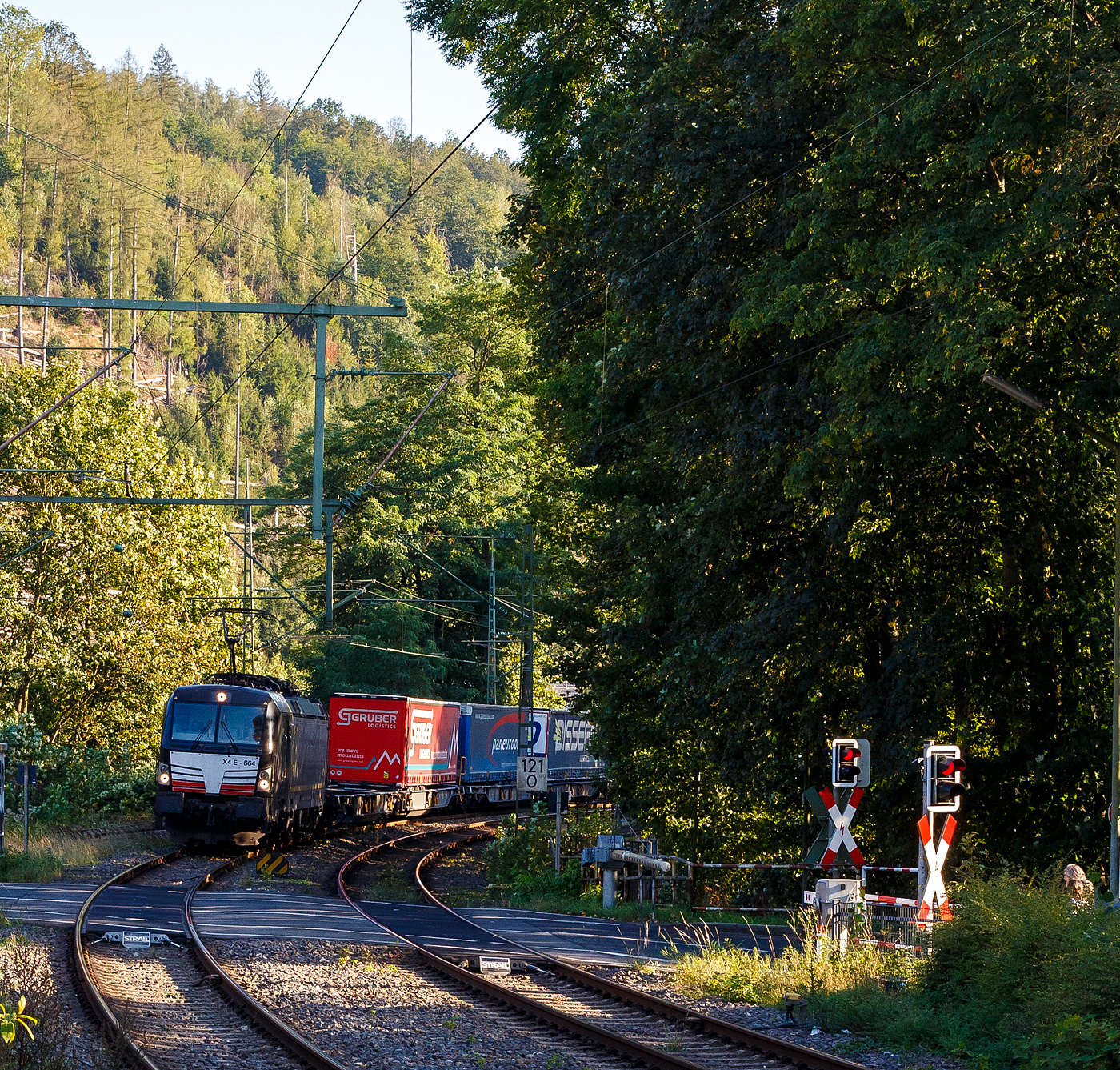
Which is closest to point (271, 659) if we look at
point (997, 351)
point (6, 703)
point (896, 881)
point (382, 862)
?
point (6, 703)

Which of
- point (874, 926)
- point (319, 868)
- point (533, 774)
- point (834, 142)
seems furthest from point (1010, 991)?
point (319, 868)

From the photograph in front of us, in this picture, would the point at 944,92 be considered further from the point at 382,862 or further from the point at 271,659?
the point at 271,659

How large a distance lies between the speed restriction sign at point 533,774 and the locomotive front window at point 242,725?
5050 mm

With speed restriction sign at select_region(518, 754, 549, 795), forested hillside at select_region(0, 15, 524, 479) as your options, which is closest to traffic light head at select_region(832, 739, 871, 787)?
speed restriction sign at select_region(518, 754, 549, 795)

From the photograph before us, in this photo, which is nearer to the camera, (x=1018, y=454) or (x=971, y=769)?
(x=1018, y=454)

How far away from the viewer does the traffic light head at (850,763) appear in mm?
14219

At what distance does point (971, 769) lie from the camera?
18.6 meters

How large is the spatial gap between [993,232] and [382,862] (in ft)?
61.8

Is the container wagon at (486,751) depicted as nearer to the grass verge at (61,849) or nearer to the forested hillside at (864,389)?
the grass verge at (61,849)

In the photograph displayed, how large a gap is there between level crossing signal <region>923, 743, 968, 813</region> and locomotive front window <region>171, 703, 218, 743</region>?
16147 millimetres

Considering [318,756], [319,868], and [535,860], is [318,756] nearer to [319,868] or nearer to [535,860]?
[319,868]

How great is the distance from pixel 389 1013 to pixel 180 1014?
1.66m

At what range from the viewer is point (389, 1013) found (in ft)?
37.2

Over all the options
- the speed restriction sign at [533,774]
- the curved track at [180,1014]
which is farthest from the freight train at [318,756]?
the curved track at [180,1014]
